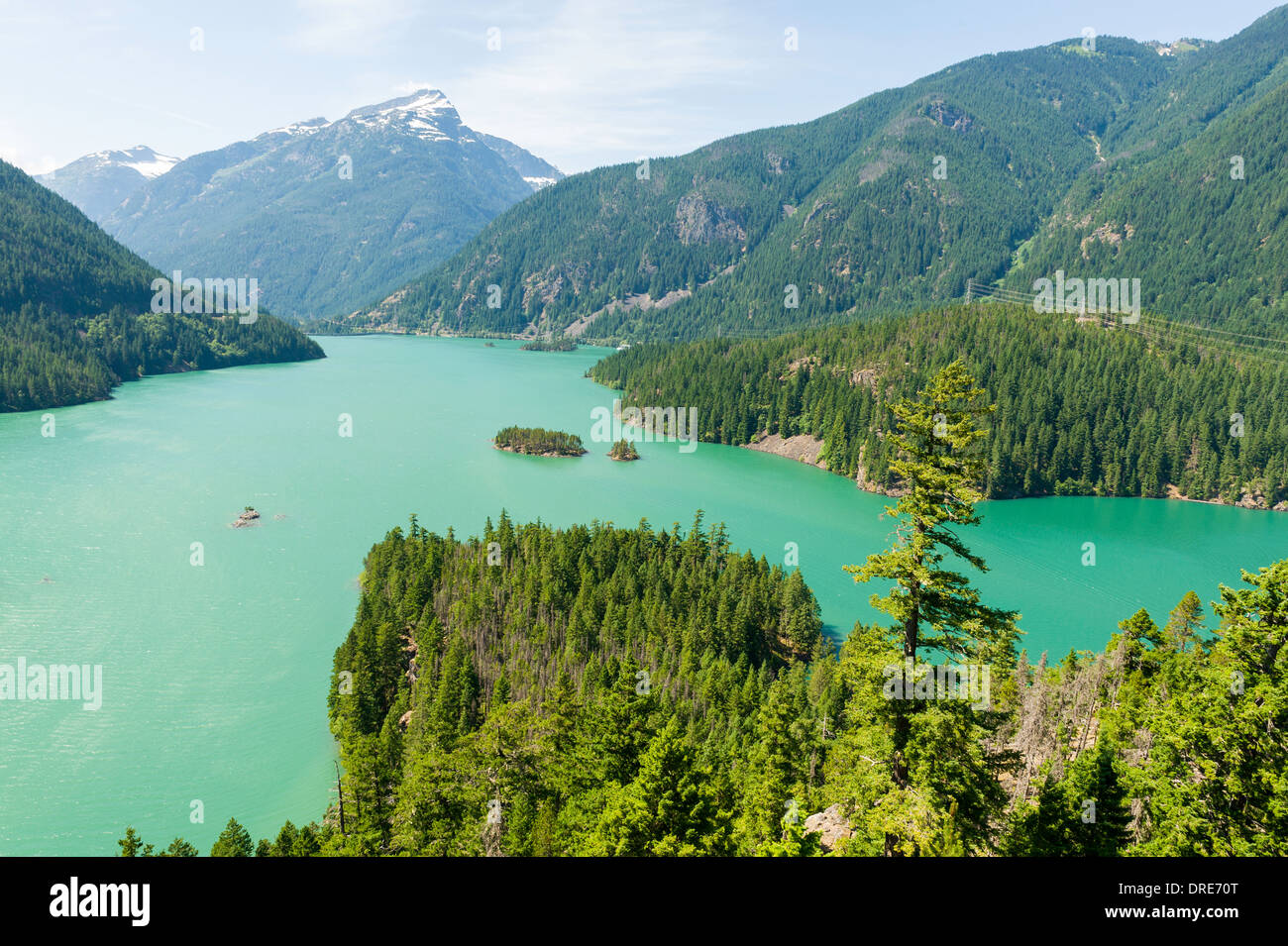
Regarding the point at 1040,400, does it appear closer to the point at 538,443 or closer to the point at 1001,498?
the point at 1001,498

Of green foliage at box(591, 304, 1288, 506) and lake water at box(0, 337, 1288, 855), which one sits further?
green foliage at box(591, 304, 1288, 506)

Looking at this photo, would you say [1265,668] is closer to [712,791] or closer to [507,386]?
[712,791]

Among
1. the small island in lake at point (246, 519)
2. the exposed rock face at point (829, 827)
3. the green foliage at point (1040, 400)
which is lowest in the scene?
the exposed rock face at point (829, 827)

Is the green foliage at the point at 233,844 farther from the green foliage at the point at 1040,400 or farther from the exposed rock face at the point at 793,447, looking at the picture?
the exposed rock face at the point at 793,447

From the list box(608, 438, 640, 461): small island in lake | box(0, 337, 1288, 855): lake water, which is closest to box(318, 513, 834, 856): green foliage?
box(0, 337, 1288, 855): lake water

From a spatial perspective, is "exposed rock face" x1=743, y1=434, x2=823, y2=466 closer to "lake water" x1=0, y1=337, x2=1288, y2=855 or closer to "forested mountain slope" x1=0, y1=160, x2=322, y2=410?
"lake water" x1=0, y1=337, x2=1288, y2=855

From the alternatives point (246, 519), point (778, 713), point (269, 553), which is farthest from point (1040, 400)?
point (246, 519)

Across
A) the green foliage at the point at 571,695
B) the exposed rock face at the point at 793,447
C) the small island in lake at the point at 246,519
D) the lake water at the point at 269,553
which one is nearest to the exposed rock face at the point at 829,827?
the green foliage at the point at 571,695
